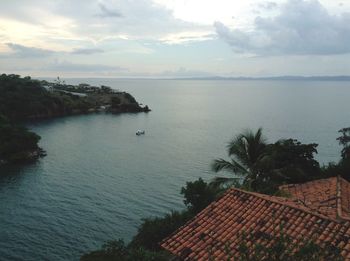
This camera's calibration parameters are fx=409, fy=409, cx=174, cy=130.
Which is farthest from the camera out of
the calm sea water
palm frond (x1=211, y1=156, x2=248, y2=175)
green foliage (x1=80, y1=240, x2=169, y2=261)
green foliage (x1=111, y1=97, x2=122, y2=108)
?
green foliage (x1=111, y1=97, x2=122, y2=108)

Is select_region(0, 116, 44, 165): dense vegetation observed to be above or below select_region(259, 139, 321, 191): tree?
below

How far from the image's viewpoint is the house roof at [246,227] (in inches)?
604

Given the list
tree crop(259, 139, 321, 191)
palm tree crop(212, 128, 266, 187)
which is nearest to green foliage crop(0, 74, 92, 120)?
tree crop(259, 139, 321, 191)

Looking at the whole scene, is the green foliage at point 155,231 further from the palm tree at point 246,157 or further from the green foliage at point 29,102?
the green foliage at point 29,102

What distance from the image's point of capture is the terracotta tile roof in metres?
18.6

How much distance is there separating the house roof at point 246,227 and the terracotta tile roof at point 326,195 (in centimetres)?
104

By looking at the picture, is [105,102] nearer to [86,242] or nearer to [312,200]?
[86,242]

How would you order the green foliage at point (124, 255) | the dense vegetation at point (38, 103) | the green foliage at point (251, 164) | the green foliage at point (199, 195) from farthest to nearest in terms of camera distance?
1. the dense vegetation at point (38, 103)
2. the green foliage at point (199, 195)
3. the green foliage at point (251, 164)
4. the green foliage at point (124, 255)

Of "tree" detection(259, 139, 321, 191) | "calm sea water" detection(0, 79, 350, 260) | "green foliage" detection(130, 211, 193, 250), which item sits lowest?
"calm sea water" detection(0, 79, 350, 260)

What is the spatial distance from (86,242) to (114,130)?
73.7 metres

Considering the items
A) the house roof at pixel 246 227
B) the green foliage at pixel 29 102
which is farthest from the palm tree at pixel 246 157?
the green foliage at pixel 29 102

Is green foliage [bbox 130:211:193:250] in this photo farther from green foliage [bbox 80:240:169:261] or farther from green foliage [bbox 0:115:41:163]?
green foliage [bbox 0:115:41:163]

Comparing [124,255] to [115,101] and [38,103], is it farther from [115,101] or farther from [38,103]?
[115,101]

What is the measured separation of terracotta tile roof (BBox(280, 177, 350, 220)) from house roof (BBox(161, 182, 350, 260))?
1.04 m
